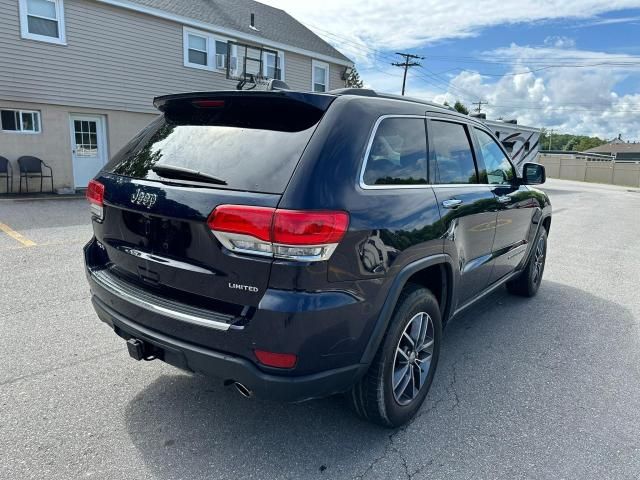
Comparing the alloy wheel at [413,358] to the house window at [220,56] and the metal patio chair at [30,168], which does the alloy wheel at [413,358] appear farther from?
Result: the house window at [220,56]

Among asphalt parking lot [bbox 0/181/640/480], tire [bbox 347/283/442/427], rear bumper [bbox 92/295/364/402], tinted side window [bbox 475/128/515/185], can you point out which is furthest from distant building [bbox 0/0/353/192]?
rear bumper [bbox 92/295/364/402]

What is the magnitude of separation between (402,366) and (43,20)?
13.8 meters

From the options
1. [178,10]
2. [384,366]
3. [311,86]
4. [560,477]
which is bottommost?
[560,477]

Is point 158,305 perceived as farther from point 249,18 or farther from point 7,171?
point 249,18

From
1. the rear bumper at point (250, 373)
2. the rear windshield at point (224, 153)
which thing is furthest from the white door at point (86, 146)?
the rear bumper at point (250, 373)

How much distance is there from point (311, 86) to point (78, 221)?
486 inches

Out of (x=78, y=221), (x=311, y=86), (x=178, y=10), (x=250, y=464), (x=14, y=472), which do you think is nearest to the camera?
(x=14, y=472)

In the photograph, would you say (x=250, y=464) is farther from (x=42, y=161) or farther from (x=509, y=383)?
(x=42, y=161)

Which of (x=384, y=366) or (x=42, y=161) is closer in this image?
(x=384, y=366)

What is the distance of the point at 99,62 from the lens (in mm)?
13430

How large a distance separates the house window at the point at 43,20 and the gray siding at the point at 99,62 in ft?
0.48

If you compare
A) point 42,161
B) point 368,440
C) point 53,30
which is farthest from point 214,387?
point 53,30

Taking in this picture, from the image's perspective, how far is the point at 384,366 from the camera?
2547 millimetres

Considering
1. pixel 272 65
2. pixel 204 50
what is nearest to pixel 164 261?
pixel 204 50
